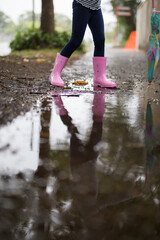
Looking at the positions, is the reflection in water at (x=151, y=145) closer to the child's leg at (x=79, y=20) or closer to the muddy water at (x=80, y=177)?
the muddy water at (x=80, y=177)

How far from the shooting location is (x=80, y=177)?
155 cm

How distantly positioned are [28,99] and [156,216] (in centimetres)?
219

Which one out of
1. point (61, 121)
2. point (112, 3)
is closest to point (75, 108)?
point (61, 121)

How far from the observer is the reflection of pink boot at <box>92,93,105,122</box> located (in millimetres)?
2663

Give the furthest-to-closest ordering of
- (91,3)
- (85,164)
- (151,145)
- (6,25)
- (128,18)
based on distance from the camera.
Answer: (128,18) → (6,25) → (91,3) → (151,145) → (85,164)

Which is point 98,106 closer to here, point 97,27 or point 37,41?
point 97,27

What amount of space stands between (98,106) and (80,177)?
1.55m

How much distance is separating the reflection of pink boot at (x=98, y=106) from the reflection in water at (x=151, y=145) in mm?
385

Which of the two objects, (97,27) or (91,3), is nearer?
(91,3)

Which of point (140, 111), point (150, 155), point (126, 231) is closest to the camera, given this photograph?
point (126, 231)

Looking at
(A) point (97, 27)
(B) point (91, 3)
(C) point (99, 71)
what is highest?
(B) point (91, 3)

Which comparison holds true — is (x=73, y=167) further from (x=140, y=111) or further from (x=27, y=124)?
(x=140, y=111)

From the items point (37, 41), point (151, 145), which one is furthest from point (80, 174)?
point (37, 41)

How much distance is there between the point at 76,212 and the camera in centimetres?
126
